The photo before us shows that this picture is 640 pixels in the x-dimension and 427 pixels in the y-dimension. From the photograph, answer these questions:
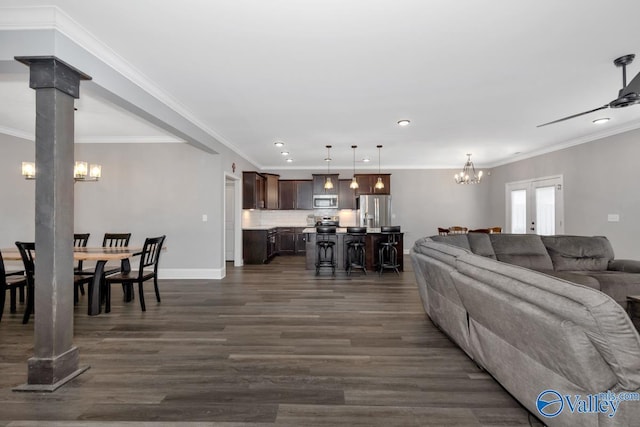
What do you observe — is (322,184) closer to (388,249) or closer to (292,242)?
(292,242)

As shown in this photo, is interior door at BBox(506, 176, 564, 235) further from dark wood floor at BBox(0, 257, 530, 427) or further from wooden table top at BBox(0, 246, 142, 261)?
wooden table top at BBox(0, 246, 142, 261)

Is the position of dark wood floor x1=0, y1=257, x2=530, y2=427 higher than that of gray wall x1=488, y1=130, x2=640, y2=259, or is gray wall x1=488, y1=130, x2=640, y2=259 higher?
gray wall x1=488, y1=130, x2=640, y2=259

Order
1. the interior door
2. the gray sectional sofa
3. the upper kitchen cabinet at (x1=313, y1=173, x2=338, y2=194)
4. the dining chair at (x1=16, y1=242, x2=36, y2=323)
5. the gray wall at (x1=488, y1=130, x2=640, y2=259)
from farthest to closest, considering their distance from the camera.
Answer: the upper kitchen cabinet at (x1=313, y1=173, x2=338, y2=194)
the interior door
the gray wall at (x1=488, y1=130, x2=640, y2=259)
the dining chair at (x1=16, y1=242, x2=36, y2=323)
the gray sectional sofa

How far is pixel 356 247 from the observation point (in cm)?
661

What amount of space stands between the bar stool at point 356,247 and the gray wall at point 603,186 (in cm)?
420

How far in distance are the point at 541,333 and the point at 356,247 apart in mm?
5104

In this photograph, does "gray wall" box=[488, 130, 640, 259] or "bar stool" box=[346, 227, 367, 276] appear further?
"bar stool" box=[346, 227, 367, 276]

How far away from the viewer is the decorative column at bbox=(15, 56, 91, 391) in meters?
2.26

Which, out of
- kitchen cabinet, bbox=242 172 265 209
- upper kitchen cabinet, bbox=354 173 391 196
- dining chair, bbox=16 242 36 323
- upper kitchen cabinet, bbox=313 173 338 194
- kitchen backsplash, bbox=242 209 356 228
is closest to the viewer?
dining chair, bbox=16 242 36 323

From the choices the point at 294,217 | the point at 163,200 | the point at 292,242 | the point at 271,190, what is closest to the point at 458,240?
the point at 163,200

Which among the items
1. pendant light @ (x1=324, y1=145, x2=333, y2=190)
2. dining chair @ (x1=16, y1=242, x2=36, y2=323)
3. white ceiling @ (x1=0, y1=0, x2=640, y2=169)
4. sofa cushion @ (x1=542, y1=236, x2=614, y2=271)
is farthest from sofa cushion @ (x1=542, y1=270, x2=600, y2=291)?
dining chair @ (x1=16, y1=242, x2=36, y2=323)

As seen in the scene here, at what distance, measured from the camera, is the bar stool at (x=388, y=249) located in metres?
6.54

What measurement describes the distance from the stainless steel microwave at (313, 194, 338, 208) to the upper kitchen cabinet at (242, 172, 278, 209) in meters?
1.25

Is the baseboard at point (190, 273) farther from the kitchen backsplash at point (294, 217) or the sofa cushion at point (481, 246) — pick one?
the sofa cushion at point (481, 246)
